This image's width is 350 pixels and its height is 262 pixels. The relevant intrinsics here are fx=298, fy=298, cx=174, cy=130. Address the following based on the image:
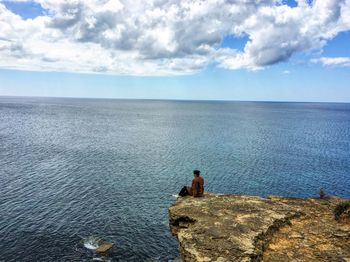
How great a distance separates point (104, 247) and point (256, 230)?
22161mm

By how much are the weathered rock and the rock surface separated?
15.5 meters

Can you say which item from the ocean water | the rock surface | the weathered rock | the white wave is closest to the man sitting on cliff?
the rock surface

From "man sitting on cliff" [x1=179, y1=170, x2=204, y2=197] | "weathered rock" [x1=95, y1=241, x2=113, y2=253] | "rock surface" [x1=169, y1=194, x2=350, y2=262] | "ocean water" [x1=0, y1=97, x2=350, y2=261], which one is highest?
"man sitting on cliff" [x1=179, y1=170, x2=204, y2=197]

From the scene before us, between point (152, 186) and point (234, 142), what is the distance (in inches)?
1964

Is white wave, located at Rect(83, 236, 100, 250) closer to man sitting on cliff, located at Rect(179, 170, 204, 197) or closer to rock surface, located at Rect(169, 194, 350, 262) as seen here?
man sitting on cliff, located at Rect(179, 170, 204, 197)

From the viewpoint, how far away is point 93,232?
122 feet

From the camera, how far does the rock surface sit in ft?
50.7

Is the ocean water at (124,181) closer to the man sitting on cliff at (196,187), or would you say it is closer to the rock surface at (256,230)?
the man sitting on cliff at (196,187)

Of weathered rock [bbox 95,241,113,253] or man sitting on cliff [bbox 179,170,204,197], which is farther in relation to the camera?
weathered rock [bbox 95,241,113,253]

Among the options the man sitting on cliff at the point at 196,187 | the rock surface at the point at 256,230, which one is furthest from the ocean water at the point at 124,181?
the rock surface at the point at 256,230

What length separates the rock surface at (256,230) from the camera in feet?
50.7

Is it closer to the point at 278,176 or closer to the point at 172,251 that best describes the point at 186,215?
the point at 172,251

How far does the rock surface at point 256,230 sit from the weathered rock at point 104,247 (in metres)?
15.5

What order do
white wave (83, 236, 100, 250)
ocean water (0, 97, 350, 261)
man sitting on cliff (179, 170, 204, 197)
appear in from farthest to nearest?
ocean water (0, 97, 350, 261) → white wave (83, 236, 100, 250) → man sitting on cliff (179, 170, 204, 197)
